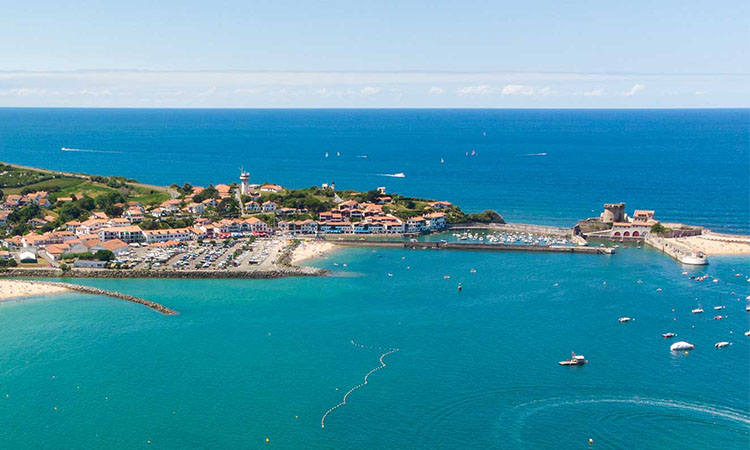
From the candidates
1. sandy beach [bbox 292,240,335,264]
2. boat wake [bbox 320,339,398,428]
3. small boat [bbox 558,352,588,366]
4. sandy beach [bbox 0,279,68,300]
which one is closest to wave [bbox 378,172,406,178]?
sandy beach [bbox 292,240,335,264]

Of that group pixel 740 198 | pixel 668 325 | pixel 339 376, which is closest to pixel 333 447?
pixel 339 376

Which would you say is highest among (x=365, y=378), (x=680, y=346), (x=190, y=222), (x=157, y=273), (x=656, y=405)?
(x=190, y=222)

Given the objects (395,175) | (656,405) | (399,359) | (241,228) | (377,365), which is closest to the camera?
(656,405)

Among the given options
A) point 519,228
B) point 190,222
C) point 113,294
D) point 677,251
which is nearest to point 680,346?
point 677,251

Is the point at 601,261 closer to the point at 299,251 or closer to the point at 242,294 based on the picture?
the point at 299,251

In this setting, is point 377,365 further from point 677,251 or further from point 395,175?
point 395,175

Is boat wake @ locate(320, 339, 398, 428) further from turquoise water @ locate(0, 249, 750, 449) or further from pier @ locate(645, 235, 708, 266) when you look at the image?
pier @ locate(645, 235, 708, 266)
